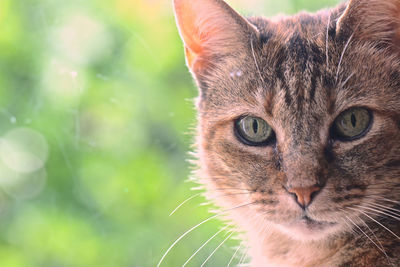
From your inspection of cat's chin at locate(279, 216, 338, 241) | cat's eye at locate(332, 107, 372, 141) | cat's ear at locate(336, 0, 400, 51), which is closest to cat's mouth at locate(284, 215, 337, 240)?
cat's chin at locate(279, 216, 338, 241)

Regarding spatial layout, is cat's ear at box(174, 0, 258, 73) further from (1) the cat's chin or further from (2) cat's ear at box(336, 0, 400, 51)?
(1) the cat's chin

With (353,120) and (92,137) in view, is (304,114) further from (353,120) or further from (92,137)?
(92,137)

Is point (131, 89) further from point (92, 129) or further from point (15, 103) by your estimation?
point (15, 103)

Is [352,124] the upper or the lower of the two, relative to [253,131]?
upper

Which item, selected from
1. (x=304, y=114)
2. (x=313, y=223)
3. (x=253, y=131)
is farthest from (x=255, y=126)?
(x=313, y=223)

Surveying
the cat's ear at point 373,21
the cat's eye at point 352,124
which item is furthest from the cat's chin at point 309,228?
the cat's ear at point 373,21

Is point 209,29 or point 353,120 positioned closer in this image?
point 353,120
